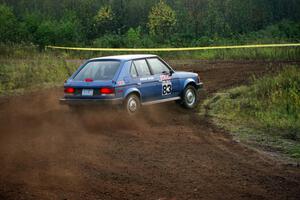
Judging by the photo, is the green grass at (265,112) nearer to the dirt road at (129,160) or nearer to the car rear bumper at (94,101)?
the dirt road at (129,160)

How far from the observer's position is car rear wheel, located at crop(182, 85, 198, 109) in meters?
13.7

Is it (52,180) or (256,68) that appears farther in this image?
(256,68)

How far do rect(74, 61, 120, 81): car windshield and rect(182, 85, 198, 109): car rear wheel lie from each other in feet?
7.63

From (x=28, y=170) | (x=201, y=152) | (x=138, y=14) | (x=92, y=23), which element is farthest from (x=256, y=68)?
(x=138, y=14)

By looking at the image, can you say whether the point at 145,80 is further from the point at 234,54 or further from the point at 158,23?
the point at 158,23

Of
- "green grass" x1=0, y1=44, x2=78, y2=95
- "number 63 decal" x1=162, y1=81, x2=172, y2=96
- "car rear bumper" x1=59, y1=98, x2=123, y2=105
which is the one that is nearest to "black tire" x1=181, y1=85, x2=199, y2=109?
"number 63 decal" x1=162, y1=81, x2=172, y2=96

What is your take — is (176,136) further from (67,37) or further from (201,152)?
(67,37)

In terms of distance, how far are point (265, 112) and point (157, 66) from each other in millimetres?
2785

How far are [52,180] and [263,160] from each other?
3.31m

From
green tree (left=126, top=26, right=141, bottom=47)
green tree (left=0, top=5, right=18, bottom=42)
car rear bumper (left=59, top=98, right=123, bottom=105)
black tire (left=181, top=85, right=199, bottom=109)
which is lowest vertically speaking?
black tire (left=181, top=85, right=199, bottom=109)

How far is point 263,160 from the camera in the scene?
27.8 feet

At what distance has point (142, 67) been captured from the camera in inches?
496

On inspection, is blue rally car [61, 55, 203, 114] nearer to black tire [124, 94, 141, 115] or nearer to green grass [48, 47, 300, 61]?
black tire [124, 94, 141, 115]

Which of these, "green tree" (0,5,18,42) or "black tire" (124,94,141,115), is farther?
"green tree" (0,5,18,42)
